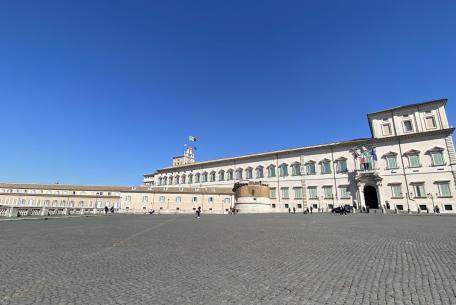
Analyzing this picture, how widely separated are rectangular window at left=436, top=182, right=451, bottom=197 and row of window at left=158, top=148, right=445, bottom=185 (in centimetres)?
294

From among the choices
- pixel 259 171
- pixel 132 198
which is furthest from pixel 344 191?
pixel 132 198

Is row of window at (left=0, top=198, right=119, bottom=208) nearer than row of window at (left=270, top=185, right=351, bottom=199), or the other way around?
row of window at (left=270, top=185, right=351, bottom=199)

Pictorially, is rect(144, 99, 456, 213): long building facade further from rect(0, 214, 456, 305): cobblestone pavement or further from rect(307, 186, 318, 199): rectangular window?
rect(0, 214, 456, 305): cobblestone pavement

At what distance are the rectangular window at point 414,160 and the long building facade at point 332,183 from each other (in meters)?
0.18

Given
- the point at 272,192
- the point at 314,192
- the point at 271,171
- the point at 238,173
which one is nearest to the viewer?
the point at 314,192

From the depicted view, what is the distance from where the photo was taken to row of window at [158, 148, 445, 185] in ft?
122

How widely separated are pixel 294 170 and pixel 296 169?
46 centimetres

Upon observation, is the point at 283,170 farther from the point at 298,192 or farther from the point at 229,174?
the point at 229,174

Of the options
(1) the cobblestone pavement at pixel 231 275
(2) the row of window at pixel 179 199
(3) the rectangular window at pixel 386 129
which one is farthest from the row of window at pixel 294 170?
(1) the cobblestone pavement at pixel 231 275

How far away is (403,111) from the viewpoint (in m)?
39.8

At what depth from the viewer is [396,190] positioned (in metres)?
37.9

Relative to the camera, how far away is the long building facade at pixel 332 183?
36.0m

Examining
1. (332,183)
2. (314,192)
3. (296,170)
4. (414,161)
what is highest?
(296,170)

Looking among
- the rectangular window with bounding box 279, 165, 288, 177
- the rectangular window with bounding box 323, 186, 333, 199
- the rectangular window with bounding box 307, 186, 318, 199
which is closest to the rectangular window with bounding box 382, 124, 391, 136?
the rectangular window with bounding box 323, 186, 333, 199
